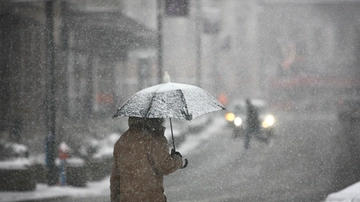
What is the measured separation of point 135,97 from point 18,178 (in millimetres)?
6231

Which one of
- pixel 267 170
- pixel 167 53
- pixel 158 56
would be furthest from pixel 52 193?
pixel 167 53

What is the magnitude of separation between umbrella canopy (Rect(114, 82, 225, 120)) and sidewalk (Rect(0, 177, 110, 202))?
17.1 feet

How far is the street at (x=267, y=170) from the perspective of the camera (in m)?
8.75

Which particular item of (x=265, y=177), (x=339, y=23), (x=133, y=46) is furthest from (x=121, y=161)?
(x=339, y=23)

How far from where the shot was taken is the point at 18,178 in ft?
29.2

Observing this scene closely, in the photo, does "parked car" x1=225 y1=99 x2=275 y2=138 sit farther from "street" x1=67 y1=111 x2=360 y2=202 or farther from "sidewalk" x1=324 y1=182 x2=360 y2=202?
"sidewalk" x1=324 y1=182 x2=360 y2=202

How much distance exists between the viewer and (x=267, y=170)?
12.0 meters

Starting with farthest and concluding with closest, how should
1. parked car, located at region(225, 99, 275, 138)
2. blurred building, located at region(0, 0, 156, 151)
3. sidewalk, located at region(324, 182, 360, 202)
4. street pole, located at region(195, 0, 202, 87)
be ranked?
1. street pole, located at region(195, 0, 202, 87)
2. parked car, located at region(225, 99, 275, 138)
3. blurred building, located at region(0, 0, 156, 151)
4. sidewalk, located at region(324, 182, 360, 202)

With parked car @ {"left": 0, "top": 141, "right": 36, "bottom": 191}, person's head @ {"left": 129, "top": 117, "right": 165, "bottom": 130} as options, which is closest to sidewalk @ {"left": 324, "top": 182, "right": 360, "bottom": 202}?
person's head @ {"left": 129, "top": 117, "right": 165, "bottom": 130}

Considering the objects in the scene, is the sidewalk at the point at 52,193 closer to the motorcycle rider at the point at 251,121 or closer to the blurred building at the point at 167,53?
the blurred building at the point at 167,53

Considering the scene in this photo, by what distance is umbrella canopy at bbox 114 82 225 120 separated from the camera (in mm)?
3225

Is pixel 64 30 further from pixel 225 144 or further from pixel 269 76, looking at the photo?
pixel 269 76

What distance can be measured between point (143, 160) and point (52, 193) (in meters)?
5.66

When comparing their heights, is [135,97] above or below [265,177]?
above
